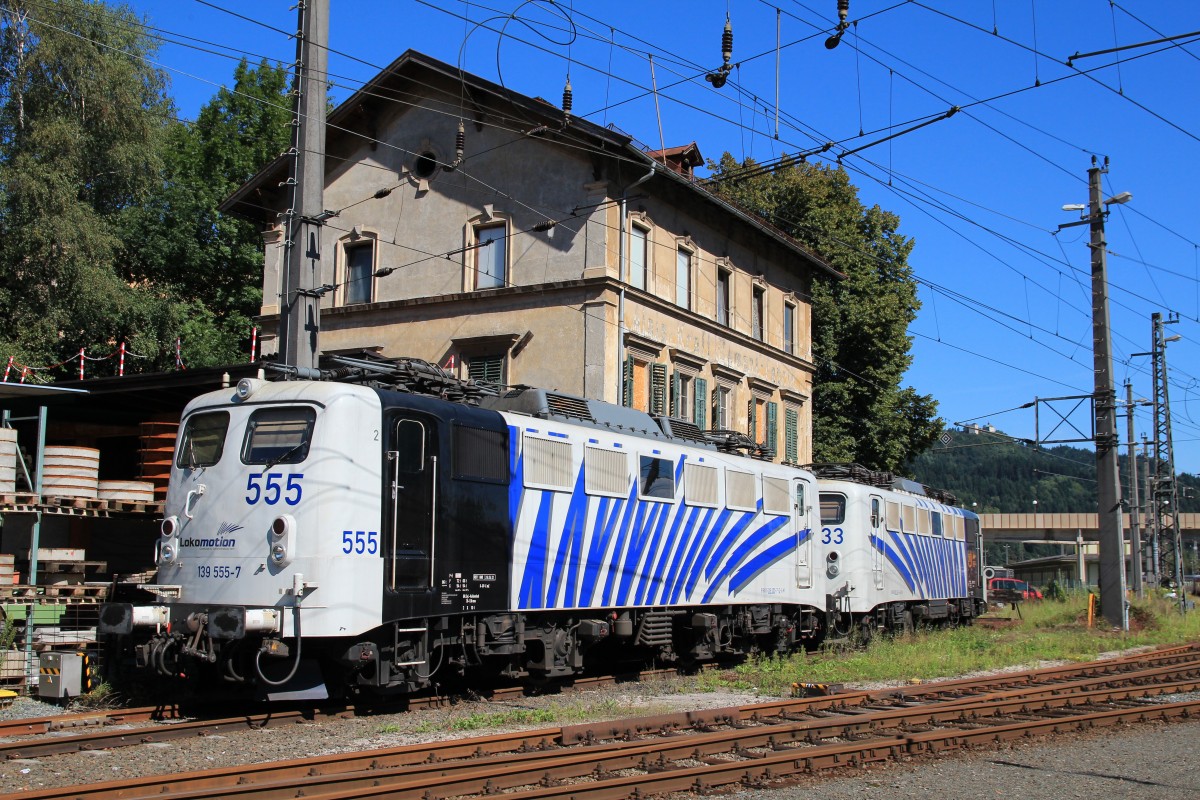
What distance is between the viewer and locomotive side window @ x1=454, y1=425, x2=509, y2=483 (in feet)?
43.8

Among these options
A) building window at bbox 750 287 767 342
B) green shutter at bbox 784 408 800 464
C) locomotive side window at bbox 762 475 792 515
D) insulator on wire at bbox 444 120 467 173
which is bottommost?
locomotive side window at bbox 762 475 792 515

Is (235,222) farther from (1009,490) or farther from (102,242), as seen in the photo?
(1009,490)

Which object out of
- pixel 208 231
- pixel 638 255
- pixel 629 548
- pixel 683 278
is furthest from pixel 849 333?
pixel 629 548

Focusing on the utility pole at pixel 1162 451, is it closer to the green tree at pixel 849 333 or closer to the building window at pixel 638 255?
the green tree at pixel 849 333

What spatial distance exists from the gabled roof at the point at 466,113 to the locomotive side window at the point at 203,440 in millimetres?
14094

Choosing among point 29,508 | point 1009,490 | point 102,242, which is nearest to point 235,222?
point 102,242

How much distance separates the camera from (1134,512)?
116 ft

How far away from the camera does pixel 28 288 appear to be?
101ft

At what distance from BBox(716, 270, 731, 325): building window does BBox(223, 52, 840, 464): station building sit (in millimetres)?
47

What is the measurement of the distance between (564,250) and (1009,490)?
142464 millimetres

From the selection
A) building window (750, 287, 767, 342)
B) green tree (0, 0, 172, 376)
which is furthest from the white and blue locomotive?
green tree (0, 0, 172, 376)

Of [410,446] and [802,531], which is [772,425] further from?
[410,446]

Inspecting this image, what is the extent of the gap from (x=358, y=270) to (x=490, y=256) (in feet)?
14.1

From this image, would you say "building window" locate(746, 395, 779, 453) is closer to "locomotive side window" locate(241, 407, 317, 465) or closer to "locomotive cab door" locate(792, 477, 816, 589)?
"locomotive cab door" locate(792, 477, 816, 589)
